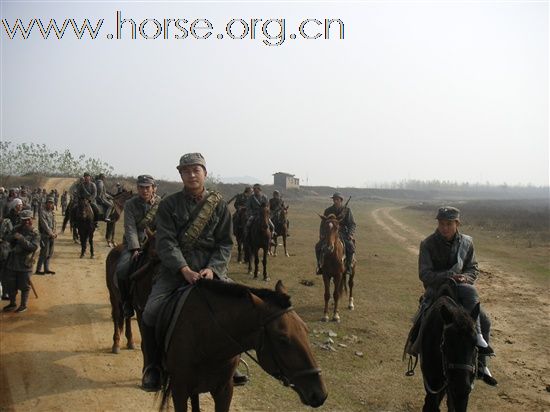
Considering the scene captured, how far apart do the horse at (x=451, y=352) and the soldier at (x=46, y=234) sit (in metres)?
11.4

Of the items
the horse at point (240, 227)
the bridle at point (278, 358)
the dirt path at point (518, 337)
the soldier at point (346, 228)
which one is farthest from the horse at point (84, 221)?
the bridle at point (278, 358)

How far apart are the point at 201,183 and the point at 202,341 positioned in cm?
154

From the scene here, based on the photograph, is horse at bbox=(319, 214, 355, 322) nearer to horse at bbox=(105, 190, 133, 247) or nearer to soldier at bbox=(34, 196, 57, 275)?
soldier at bbox=(34, 196, 57, 275)

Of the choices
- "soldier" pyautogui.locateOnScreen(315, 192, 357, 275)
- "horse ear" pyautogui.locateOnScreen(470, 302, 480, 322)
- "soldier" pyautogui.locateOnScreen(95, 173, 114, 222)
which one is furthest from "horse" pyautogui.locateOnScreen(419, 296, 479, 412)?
"soldier" pyautogui.locateOnScreen(95, 173, 114, 222)

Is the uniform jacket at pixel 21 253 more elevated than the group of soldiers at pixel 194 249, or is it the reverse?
the group of soldiers at pixel 194 249

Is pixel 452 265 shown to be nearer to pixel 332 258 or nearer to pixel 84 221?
pixel 332 258

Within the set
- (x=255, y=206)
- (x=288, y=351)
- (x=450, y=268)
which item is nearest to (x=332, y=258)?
(x=450, y=268)

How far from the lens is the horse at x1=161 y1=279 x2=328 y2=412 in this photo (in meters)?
3.06

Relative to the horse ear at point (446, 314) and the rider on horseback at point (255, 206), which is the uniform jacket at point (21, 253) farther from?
the horse ear at point (446, 314)

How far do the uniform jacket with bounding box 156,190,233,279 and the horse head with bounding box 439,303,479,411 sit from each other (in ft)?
8.31

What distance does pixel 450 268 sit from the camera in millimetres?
5508

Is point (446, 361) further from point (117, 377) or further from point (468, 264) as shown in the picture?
point (117, 377)

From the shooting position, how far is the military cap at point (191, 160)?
13.6 feet

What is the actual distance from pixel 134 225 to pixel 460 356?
15.6ft
